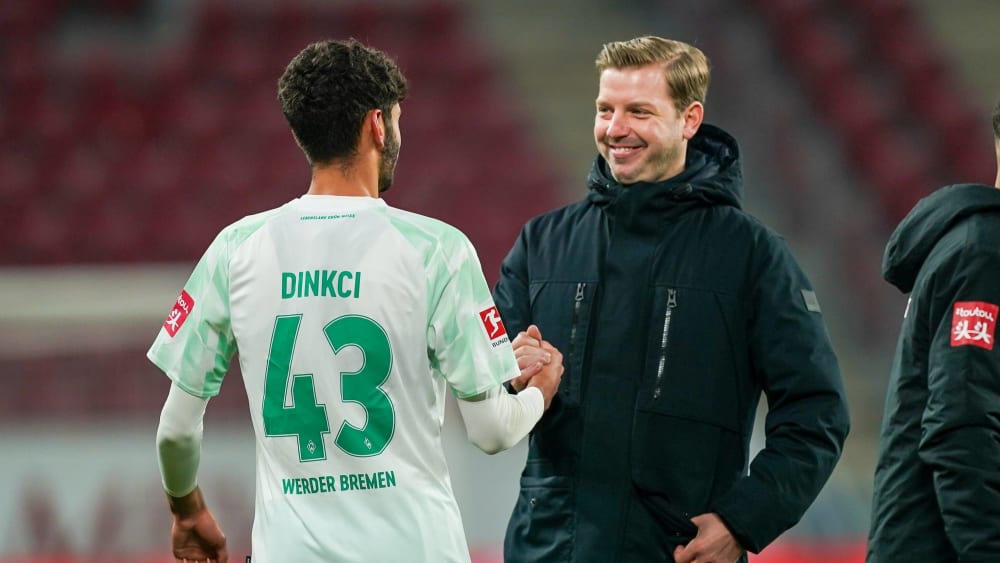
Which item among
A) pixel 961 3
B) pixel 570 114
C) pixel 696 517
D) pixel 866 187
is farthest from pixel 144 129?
pixel 696 517

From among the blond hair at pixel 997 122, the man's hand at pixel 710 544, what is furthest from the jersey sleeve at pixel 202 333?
the blond hair at pixel 997 122

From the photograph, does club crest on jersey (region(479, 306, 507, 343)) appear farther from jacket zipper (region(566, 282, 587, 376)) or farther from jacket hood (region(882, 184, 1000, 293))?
jacket hood (region(882, 184, 1000, 293))

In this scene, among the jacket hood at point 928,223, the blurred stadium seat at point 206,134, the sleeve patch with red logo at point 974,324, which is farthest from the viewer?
the blurred stadium seat at point 206,134

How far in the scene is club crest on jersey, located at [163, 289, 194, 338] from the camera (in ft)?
9.60

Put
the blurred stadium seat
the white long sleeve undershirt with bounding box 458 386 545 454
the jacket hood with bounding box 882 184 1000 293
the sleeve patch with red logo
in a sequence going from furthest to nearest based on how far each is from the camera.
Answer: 1. the blurred stadium seat
2. the jacket hood with bounding box 882 184 1000 293
3. the sleeve patch with red logo
4. the white long sleeve undershirt with bounding box 458 386 545 454

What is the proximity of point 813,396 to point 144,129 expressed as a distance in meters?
7.61

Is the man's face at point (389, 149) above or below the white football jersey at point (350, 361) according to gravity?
above

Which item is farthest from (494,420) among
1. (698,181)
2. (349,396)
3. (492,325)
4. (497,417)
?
(698,181)

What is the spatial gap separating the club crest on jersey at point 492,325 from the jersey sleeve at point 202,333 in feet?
1.67

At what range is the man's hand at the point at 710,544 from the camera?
3.08 metres

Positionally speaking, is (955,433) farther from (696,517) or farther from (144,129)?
(144,129)

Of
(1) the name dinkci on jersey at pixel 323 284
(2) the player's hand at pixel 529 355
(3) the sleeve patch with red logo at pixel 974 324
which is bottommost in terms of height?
(2) the player's hand at pixel 529 355

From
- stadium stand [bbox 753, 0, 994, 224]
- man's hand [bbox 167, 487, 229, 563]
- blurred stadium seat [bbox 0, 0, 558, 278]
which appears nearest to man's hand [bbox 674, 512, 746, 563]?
man's hand [bbox 167, 487, 229, 563]

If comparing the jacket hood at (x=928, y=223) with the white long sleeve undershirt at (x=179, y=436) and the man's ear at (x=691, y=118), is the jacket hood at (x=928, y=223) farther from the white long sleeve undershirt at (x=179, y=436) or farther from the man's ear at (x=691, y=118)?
the white long sleeve undershirt at (x=179, y=436)
